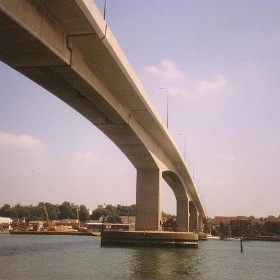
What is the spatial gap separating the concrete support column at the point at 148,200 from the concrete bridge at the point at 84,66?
2.76 metres

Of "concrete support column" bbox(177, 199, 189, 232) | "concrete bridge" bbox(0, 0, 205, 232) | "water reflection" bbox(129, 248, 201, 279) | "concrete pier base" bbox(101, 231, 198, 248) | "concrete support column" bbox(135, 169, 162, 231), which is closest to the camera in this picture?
"concrete bridge" bbox(0, 0, 205, 232)

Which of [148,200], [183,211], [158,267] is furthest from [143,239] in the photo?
[183,211]

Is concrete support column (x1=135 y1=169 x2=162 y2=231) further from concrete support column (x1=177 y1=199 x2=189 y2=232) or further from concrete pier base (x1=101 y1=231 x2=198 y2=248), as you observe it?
concrete support column (x1=177 y1=199 x2=189 y2=232)

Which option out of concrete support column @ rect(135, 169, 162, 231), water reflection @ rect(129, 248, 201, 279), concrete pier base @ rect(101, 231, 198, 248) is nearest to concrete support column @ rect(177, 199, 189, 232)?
concrete support column @ rect(135, 169, 162, 231)

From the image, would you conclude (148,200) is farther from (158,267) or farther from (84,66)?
(84,66)

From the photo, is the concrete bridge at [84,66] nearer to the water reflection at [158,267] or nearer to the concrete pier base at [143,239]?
the concrete pier base at [143,239]

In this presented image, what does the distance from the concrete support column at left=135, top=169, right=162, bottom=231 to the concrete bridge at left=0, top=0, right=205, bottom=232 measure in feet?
9.04

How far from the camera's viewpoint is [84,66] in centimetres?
2172

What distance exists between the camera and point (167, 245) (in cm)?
4147

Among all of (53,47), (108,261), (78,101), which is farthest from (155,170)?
(53,47)

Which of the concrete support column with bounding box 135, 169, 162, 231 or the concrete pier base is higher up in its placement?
the concrete support column with bounding box 135, 169, 162, 231

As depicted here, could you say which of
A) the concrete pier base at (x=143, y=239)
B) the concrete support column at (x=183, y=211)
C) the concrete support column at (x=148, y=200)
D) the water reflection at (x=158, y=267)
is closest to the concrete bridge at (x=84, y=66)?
the concrete support column at (x=148, y=200)

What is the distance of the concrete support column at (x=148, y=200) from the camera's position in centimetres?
4519

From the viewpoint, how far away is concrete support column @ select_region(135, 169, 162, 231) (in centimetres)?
4519
